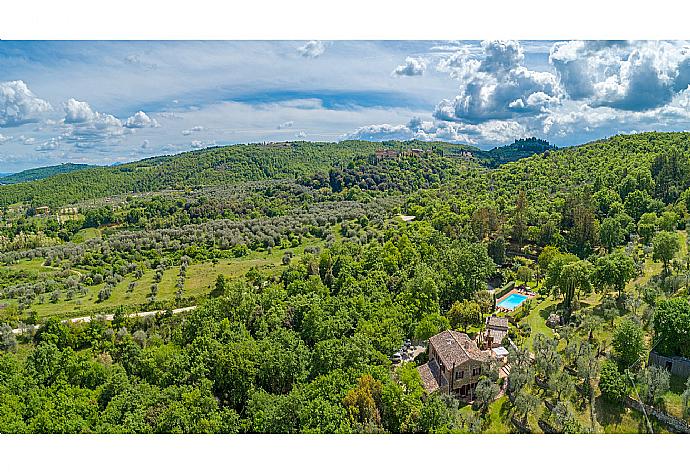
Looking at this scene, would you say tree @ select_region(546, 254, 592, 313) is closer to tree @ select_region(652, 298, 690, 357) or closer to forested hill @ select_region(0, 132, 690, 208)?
tree @ select_region(652, 298, 690, 357)

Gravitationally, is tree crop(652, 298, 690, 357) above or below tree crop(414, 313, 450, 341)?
above

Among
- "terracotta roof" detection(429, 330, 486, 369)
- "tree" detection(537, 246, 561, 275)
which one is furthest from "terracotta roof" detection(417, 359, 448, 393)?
"tree" detection(537, 246, 561, 275)

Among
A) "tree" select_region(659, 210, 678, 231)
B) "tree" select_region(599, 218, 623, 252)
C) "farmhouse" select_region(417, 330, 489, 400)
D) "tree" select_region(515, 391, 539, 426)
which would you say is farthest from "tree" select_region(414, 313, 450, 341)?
"tree" select_region(659, 210, 678, 231)

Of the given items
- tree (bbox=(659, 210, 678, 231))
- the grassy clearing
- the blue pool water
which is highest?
tree (bbox=(659, 210, 678, 231))

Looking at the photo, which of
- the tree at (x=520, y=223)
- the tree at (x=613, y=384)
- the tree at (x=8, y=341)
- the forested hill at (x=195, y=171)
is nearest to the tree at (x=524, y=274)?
the tree at (x=520, y=223)

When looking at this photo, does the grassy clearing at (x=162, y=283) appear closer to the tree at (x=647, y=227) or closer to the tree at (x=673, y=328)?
the tree at (x=673, y=328)

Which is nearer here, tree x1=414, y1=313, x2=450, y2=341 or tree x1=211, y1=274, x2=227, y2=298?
tree x1=414, y1=313, x2=450, y2=341

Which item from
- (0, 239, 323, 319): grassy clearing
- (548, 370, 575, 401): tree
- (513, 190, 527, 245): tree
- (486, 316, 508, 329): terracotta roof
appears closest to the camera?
(548, 370, 575, 401): tree

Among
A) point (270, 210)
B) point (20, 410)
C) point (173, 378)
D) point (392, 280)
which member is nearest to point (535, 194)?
point (392, 280)

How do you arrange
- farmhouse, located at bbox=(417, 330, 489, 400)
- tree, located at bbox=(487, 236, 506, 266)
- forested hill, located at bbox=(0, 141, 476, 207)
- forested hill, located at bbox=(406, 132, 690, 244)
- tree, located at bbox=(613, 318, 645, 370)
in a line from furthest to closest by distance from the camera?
1. forested hill, located at bbox=(0, 141, 476, 207)
2. forested hill, located at bbox=(406, 132, 690, 244)
3. tree, located at bbox=(487, 236, 506, 266)
4. farmhouse, located at bbox=(417, 330, 489, 400)
5. tree, located at bbox=(613, 318, 645, 370)
